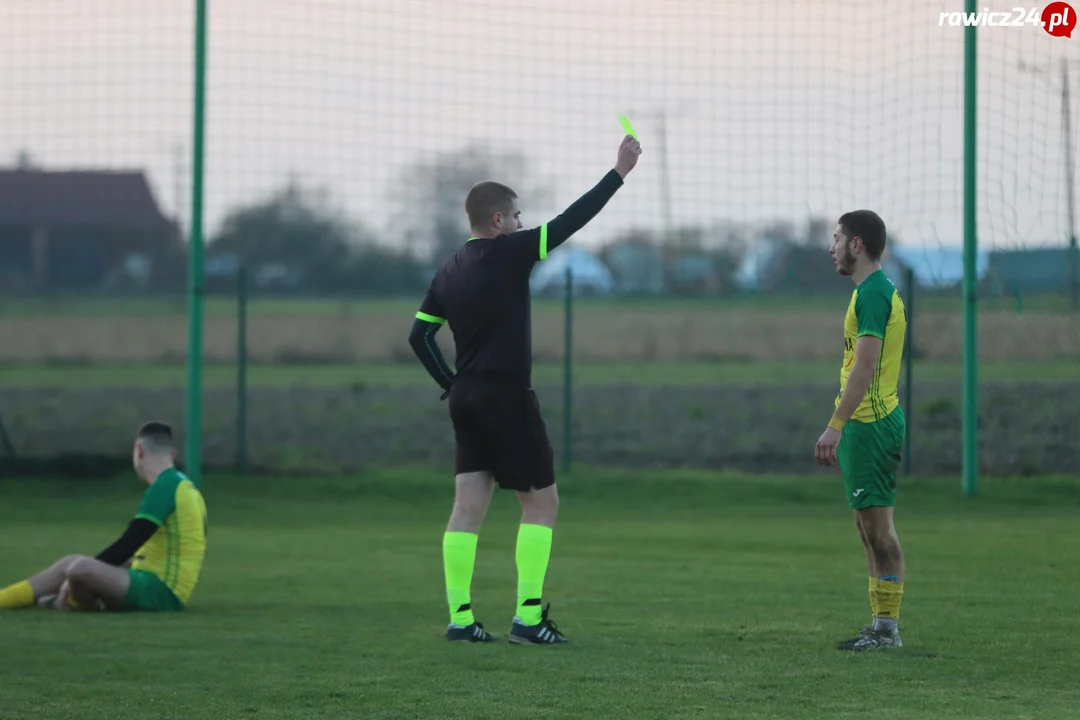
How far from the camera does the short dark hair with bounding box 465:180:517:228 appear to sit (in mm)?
6566

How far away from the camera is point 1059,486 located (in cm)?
1338

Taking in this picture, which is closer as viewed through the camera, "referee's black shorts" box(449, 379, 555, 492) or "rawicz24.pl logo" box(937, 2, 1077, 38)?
"referee's black shorts" box(449, 379, 555, 492)

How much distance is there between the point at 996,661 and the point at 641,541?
5047 millimetres

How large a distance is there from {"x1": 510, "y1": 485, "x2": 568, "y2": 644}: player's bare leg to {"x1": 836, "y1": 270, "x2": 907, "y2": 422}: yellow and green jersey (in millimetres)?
1407

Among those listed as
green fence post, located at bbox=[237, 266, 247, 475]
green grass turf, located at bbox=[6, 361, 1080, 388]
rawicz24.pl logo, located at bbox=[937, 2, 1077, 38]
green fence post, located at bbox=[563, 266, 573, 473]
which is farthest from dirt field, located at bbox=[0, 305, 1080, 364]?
green fence post, located at bbox=[237, 266, 247, 475]

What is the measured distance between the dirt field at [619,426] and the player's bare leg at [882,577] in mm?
8693

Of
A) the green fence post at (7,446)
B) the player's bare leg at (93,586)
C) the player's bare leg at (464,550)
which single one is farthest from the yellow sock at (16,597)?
the green fence post at (7,446)

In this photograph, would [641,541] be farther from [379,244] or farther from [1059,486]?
[379,244]

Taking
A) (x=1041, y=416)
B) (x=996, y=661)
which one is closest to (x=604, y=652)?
(x=996, y=661)

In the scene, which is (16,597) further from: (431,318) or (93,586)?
(431,318)

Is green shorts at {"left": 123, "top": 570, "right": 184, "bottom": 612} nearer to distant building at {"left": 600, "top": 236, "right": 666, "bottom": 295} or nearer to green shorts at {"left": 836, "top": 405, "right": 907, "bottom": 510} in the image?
green shorts at {"left": 836, "top": 405, "right": 907, "bottom": 510}

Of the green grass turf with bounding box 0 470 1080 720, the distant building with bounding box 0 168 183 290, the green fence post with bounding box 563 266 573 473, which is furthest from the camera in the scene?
the distant building with bounding box 0 168 183 290

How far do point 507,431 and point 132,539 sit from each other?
7.29 feet

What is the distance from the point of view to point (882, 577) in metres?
6.18
